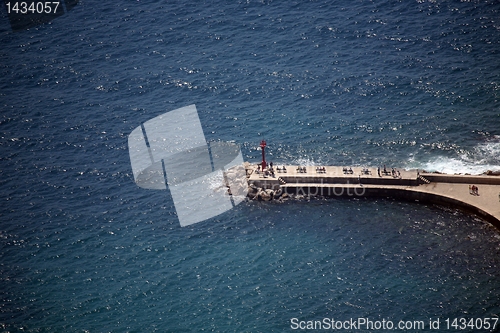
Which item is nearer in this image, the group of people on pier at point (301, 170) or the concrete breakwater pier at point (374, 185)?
the concrete breakwater pier at point (374, 185)

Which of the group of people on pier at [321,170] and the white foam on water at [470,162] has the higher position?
the group of people on pier at [321,170]

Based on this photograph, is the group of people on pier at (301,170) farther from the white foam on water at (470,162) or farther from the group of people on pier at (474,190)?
the group of people on pier at (474,190)

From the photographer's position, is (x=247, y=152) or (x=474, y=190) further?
(x=247, y=152)

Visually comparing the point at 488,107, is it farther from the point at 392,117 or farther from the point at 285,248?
the point at 285,248

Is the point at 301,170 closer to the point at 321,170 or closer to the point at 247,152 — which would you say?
the point at 321,170

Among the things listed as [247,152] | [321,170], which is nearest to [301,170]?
[321,170]

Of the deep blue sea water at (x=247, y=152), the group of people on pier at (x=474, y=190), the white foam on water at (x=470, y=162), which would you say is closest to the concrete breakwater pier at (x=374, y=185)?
the group of people on pier at (x=474, y=190)
